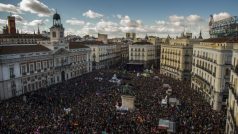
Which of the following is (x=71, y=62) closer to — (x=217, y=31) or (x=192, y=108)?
(x=192, y=108)

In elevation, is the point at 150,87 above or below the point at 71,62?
below

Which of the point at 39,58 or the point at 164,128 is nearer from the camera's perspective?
the point at 164,128

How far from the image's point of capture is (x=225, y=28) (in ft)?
278

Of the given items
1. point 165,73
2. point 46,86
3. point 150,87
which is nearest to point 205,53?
point 150,87

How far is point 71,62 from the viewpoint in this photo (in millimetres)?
73625

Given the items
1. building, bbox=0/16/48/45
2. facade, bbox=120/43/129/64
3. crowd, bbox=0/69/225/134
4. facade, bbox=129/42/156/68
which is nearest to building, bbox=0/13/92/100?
crowd, bbox=0/69/225/134

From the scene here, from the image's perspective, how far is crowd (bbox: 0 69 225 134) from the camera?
30.4 meters

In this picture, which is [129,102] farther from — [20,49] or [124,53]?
[124,53]

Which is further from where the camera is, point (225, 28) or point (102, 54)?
point (102, 54)

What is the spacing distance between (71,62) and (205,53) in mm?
41007

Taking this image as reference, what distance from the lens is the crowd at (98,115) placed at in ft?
99.7

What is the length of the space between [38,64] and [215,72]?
133 feet

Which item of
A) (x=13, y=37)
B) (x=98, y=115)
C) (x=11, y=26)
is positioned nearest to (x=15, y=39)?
(x=13, y=37)

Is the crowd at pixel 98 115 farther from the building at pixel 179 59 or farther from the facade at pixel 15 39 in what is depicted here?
the facade at pixel 15 39
